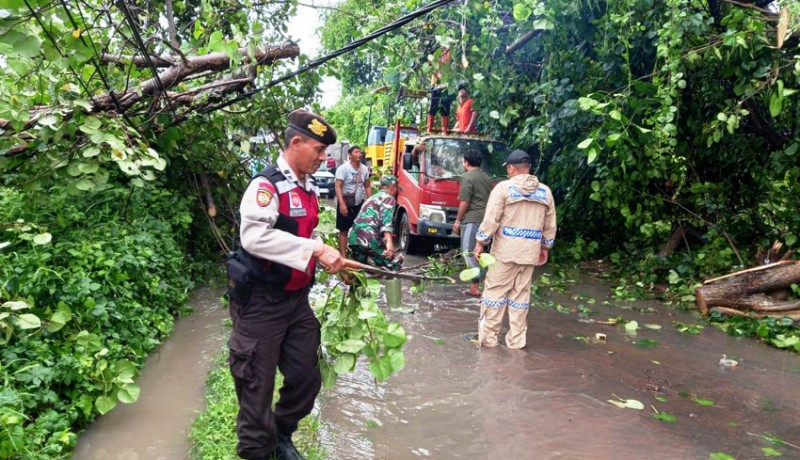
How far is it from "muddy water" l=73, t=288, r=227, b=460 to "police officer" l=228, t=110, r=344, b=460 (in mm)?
1088

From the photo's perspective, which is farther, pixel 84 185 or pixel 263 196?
pixel 84 185

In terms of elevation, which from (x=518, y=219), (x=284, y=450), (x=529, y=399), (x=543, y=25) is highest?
(x=543, y=25)

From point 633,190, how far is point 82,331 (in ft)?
25.8

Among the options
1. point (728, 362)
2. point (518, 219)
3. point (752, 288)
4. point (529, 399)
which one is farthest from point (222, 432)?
point (752, 288)

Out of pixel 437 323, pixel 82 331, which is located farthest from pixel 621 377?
pixel 82 331

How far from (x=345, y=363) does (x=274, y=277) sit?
709 millimetres

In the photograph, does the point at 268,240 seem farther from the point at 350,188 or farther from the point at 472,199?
the point at 350,188

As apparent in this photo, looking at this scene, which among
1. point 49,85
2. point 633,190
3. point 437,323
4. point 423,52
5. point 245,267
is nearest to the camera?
point 245,267

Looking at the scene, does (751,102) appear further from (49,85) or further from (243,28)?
(49,85)

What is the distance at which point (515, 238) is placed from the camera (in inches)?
225

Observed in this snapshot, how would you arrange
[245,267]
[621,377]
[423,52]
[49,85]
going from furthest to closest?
[423,52] → [621,377] → [49,85] → [245,267]

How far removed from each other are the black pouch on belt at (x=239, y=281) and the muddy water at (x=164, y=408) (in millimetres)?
1376

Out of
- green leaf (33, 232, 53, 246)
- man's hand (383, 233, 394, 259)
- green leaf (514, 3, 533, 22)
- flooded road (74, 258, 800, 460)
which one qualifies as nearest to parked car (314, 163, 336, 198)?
man's hand (383, 233, 394, 259)

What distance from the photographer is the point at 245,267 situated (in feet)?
9.50
